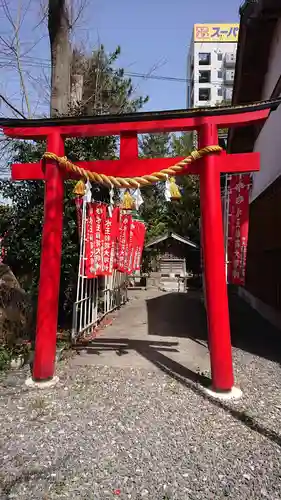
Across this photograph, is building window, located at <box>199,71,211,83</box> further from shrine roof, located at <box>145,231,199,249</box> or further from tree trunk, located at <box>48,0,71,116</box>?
tree trunk, located at <box>48,0,71,116</box>

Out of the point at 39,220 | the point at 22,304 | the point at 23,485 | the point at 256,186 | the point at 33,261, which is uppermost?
the point at 256,186

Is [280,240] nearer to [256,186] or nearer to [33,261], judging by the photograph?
[256,186]

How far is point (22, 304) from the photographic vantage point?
6738 mm

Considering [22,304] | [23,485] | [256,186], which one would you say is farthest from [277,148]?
[23,485]

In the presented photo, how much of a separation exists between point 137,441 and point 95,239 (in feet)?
14.3

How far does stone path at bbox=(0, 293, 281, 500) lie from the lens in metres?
3.10

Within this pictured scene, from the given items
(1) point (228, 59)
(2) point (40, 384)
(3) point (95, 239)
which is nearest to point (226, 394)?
(2) point (40, 384)

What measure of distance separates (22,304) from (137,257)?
6.84 meters

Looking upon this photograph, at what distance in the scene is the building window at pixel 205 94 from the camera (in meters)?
61.5

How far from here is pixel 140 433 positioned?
3.98m

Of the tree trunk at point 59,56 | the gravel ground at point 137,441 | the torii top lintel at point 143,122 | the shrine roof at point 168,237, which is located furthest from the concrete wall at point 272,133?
the shrine roof at point 168,237

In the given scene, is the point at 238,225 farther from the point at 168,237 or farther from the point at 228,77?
the point at 228,77

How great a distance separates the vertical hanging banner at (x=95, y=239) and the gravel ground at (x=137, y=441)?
2.38 m

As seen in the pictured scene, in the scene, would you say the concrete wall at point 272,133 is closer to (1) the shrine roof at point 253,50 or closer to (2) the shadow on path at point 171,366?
(1) the shrine roof at point 253,50
